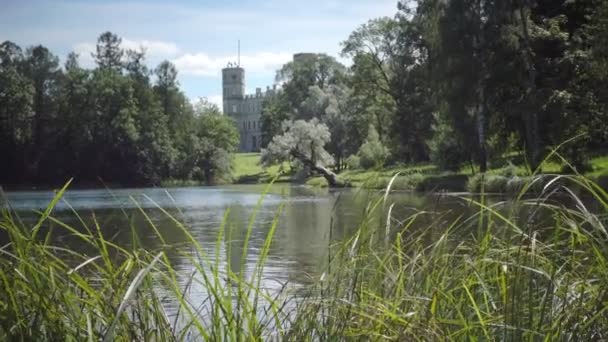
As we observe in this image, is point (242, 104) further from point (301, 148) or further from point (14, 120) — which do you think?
point (301, 148)

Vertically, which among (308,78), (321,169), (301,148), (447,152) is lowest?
(321,169)

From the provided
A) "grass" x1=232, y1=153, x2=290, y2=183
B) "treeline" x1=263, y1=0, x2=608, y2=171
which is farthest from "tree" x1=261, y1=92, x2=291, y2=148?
"treeline" x1=263, y1=0, x2=608, y2=171

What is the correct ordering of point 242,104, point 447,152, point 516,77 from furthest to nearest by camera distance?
point 242,104, point 447,152, point 516,77

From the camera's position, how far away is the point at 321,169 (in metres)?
47.0

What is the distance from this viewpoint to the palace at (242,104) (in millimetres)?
144375

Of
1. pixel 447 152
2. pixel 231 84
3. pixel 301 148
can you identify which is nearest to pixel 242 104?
pixel 231 84

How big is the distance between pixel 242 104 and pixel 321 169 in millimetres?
104363

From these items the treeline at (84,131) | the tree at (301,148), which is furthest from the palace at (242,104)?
the tree at (301,148)

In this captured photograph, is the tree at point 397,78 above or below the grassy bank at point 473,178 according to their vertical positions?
above

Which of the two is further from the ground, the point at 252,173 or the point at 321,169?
the point at 321,169

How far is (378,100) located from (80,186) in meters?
23.1

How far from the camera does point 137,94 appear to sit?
2514 inches

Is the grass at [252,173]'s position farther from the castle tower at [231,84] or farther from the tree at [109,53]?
the castle tower at [231,84]

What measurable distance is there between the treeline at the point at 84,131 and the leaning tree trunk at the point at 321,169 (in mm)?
15339
